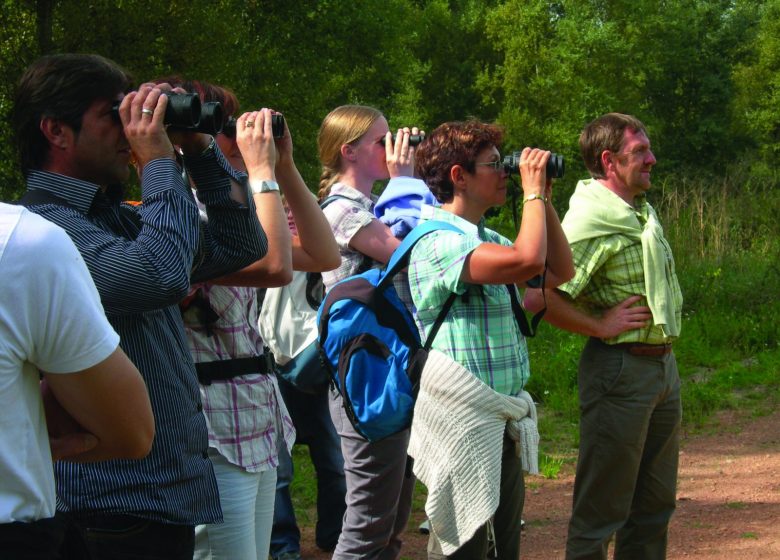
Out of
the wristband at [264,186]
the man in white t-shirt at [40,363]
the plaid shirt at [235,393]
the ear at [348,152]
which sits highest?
the ear at [348,152]

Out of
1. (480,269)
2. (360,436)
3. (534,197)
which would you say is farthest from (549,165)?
(360,436)

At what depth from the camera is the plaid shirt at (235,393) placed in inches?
112

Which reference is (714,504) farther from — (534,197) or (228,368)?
(228,368)

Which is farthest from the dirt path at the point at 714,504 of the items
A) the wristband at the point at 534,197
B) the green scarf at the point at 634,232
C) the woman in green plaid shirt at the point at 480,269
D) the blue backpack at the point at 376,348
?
the wristband at the point at 534,197

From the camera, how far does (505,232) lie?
17.2 metres

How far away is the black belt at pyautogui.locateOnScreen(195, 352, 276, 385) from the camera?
287 cm

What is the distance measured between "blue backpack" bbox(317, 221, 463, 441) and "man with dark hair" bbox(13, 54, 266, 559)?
1.11m

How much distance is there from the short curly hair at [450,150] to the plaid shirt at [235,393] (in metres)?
0.97

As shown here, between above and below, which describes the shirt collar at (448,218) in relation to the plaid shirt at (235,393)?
above

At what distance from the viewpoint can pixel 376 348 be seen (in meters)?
3.41

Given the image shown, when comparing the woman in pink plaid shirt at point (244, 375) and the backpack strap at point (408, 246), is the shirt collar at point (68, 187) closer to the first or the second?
the woman in pink plaid shirt at point (244, 375)

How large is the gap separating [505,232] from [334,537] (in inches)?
491

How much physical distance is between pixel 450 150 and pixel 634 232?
1.07 meters

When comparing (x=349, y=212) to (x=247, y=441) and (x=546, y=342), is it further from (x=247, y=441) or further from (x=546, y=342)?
(x=546, y=342)
